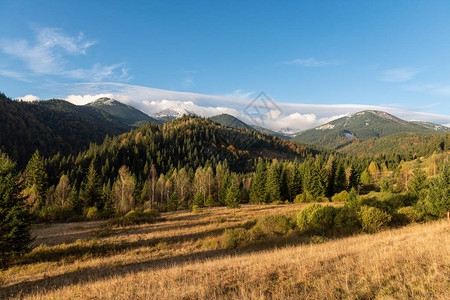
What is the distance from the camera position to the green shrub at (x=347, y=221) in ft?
69.2

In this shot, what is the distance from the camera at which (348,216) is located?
71.4ft

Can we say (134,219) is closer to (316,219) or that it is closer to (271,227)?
(271,227)

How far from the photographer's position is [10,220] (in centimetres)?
1578

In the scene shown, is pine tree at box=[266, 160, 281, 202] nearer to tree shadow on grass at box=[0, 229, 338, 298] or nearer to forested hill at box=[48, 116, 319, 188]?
tree shadow on grass at box=[0, 229, 338, 298]

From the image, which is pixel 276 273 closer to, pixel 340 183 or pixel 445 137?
pixel 340 183

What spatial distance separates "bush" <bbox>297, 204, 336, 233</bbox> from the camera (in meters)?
22.2

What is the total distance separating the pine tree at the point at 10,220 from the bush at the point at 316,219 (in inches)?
1023

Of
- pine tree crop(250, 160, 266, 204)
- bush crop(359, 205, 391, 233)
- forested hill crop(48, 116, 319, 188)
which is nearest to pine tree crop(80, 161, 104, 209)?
forested hill crop(48, 116, 319, 188)

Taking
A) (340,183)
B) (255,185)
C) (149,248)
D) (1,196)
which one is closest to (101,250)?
(149,248)

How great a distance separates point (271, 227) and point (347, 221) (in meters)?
8.23

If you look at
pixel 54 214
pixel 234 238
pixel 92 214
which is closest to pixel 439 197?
pixel 234 238

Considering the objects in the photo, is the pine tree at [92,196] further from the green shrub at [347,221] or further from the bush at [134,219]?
the green shrub at [347,221]

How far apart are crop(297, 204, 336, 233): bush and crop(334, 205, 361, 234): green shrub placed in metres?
0.81

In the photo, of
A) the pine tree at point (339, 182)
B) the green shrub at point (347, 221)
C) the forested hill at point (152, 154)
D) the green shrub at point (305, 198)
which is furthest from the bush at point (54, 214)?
the pine tree at point (339, 182)
